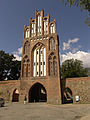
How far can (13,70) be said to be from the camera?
121ft

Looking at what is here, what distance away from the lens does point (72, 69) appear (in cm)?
3631

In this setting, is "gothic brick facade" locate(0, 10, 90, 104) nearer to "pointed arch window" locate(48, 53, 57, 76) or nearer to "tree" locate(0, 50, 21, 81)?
"pointed arch window" locate(48, 53, 57, 76)

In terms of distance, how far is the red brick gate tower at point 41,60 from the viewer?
20.0 meters

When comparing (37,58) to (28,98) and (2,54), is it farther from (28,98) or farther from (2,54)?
(2,54)

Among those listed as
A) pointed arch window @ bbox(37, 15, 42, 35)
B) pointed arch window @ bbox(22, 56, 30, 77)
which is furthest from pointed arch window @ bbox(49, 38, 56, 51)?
pointed arch window @ bbox(22, 56, 30, 77)

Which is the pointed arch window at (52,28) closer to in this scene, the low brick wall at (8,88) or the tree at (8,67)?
the low brick wall at (8,88)

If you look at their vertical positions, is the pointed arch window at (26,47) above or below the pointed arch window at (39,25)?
below

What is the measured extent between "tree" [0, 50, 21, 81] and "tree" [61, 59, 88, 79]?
16.7 m

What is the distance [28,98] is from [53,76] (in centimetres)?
656

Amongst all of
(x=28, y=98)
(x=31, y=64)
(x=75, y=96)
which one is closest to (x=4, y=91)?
(x=28, y=98)

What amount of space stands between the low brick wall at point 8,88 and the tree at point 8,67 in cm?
1087

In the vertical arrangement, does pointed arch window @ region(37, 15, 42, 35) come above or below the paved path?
above

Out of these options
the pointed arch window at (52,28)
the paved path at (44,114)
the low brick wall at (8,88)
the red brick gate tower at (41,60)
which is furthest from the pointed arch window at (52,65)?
the paved path at (44,114)

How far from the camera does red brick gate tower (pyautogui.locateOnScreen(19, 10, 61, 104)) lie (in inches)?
786
